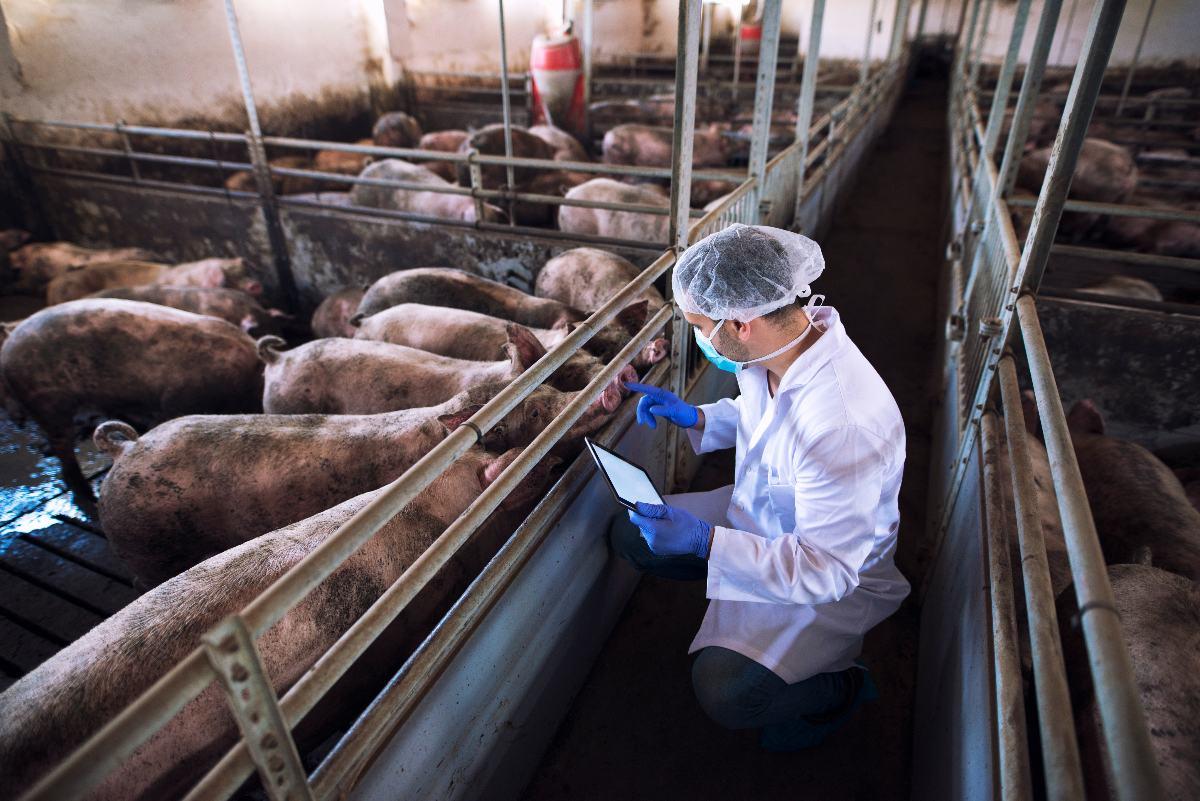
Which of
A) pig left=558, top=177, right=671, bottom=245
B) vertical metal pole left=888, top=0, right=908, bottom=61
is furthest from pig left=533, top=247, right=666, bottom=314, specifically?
vertical metal pole left=888, top=0, right=908, bottom=61

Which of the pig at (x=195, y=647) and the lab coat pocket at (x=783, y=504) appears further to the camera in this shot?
the lab coat pocket at (x=783, y=504)

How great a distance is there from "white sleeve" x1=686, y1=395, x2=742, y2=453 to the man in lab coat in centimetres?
27

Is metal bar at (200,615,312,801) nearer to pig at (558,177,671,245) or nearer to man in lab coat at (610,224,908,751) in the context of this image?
man in lab coat at (610,224,908,751)

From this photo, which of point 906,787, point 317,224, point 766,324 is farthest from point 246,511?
point 317,224

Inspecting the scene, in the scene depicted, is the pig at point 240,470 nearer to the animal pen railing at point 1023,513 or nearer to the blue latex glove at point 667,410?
the blue latex glove at point 667,410

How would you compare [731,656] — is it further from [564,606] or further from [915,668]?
[915,668]

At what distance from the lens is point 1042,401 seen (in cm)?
165

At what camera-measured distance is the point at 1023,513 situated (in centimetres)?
158

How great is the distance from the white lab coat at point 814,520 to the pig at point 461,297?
2307 millimetres

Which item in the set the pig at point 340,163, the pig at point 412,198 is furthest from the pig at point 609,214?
the pig at point 340,163

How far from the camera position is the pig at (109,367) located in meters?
3.88

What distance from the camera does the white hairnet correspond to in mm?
1953

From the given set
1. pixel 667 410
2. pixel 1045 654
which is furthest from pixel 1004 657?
pixel 667 410

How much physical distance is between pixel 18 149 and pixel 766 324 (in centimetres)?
907
